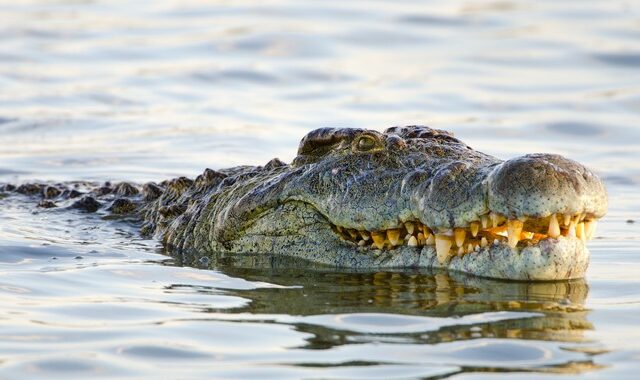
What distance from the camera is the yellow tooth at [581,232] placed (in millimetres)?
6559

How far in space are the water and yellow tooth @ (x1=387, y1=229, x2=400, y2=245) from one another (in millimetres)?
190

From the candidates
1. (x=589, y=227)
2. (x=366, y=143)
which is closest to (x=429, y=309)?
(x=589, y=227)

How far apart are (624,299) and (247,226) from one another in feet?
7.72

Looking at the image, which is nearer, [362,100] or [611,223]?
[611,223]

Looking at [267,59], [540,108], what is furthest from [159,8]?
[540,108]

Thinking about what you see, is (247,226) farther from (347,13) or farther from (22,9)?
(22,9)

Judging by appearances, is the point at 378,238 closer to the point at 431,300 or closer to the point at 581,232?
the point at 431,300

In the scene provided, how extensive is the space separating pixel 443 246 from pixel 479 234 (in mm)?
199

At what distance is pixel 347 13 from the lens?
21906mm

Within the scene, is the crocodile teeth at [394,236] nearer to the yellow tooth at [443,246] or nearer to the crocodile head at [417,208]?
the crocodile head at [417,208]

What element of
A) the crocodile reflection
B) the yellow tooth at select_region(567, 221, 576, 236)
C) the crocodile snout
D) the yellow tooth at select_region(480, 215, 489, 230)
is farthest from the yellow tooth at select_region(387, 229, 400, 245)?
the yellow tooth at select_region(567, 221, 576, 236)

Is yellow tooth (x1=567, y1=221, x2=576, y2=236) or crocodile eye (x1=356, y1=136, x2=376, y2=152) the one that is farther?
crocodile eye (x1=356, y1=136, x2=376, y2=152)

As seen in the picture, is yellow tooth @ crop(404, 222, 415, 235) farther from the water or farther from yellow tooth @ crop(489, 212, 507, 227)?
yellow tooth @ crop(489, 212, 507, 227)

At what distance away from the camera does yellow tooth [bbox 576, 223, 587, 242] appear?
258 inches
